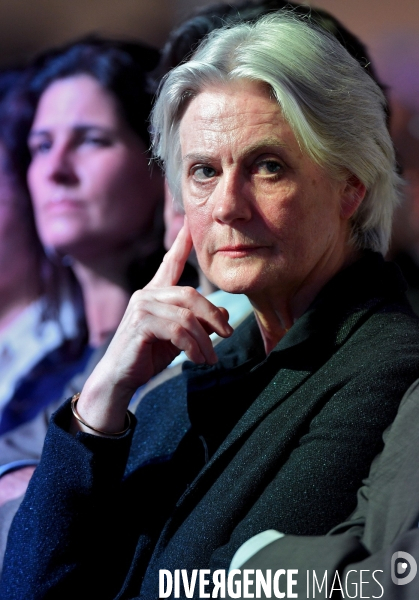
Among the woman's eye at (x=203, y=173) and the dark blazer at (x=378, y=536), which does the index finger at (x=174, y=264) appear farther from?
the dark blazer at (x=378, y=536)

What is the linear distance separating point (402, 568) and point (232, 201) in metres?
0.76

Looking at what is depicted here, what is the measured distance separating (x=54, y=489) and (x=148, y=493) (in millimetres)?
224

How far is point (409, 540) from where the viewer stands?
3.35 feet

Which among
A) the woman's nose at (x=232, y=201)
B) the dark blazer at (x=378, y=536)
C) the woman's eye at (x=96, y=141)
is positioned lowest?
the dark blazer at (x=378, y=536)

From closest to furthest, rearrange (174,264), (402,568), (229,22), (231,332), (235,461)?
1. (402,568)
2. (235,461)
3. (231,332)
4. (174,264)
5. (229,22)

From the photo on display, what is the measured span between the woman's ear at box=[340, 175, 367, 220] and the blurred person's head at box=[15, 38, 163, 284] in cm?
95

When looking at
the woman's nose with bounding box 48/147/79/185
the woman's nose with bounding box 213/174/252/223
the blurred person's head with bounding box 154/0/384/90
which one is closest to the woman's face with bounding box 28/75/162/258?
the woman's nose with bounding box 48/147/79/185

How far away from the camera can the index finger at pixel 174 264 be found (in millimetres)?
1701

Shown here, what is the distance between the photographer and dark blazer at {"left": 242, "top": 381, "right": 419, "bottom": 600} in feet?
3.29

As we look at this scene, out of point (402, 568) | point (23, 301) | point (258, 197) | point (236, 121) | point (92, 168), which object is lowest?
point (23, 301)

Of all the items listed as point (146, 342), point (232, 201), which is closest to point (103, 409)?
point (146, 342)

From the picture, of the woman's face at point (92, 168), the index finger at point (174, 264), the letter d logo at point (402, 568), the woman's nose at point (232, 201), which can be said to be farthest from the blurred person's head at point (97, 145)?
the letter d logo at point (402, 568)

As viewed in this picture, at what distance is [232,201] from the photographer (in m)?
1.47

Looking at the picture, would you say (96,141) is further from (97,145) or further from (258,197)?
(258,197)
